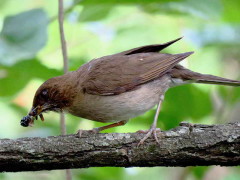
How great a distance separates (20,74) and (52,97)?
69 centimetres

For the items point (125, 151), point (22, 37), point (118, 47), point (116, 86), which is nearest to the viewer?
point (125, 151)

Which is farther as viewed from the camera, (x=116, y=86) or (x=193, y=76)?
(x=193, y=76)

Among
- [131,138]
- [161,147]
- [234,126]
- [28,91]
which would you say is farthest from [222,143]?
[28,91]

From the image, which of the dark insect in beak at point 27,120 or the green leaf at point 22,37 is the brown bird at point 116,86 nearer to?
the dark insect in beak at point 27,120

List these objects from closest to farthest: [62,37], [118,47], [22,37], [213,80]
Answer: [62,37] < [22,37] < [213,80] < [118,47]

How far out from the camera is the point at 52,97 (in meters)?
5.27

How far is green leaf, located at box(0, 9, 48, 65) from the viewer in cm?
439

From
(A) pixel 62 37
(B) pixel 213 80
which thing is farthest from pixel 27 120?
(B) pixel 213 80

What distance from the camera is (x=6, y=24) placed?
4.56 meters

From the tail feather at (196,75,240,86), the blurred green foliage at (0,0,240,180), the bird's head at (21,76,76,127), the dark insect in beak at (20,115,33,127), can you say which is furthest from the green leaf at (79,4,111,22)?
the tail feather at (196,75,240,86)

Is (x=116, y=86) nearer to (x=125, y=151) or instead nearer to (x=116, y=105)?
(x=116, y=105)

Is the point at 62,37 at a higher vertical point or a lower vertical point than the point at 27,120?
higher

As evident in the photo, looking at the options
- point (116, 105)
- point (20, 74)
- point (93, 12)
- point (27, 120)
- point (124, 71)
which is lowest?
point (27, 120)

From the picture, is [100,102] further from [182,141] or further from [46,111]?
[182,141]
